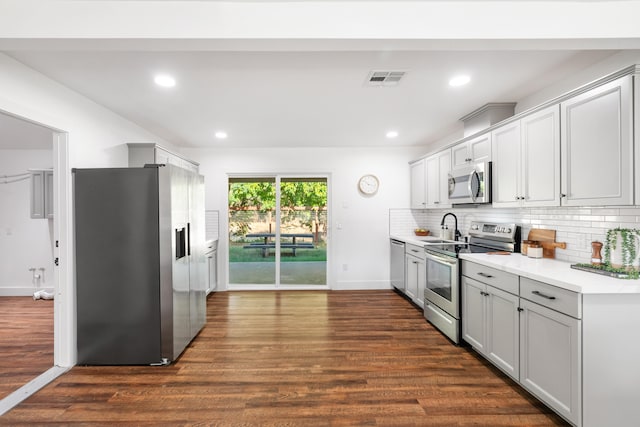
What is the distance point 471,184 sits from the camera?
139 inches

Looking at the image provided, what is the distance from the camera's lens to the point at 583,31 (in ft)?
5.71

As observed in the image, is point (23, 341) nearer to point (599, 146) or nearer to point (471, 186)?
point (471, 186)

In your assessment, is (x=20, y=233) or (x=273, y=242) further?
(x=273, y=242)

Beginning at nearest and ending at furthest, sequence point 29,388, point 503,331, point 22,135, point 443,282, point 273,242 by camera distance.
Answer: point 29,388 → point 503,331 → point 443,282 → point 22,135 → point 273,242

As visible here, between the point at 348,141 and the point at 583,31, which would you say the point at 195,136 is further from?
the point at 583,31

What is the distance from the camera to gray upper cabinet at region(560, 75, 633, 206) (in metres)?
1.94

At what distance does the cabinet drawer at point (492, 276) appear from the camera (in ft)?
7.88

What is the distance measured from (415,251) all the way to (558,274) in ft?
7.53

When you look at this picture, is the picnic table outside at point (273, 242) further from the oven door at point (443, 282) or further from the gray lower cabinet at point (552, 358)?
the gray lower cabinet at point (552, 358)

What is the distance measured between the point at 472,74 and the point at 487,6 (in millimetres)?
916

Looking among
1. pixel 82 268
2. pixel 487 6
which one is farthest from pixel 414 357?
pixel 82 268

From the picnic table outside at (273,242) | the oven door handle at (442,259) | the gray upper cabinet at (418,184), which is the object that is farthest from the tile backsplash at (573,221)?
the picnic table outside at (273,242)

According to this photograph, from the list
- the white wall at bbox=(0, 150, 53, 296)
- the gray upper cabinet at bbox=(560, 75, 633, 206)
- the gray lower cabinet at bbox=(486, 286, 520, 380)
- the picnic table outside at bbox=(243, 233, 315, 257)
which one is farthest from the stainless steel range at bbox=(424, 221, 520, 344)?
the white wall at bbox=(0, 150, 53, 296)

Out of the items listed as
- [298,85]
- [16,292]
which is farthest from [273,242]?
[16,292]
